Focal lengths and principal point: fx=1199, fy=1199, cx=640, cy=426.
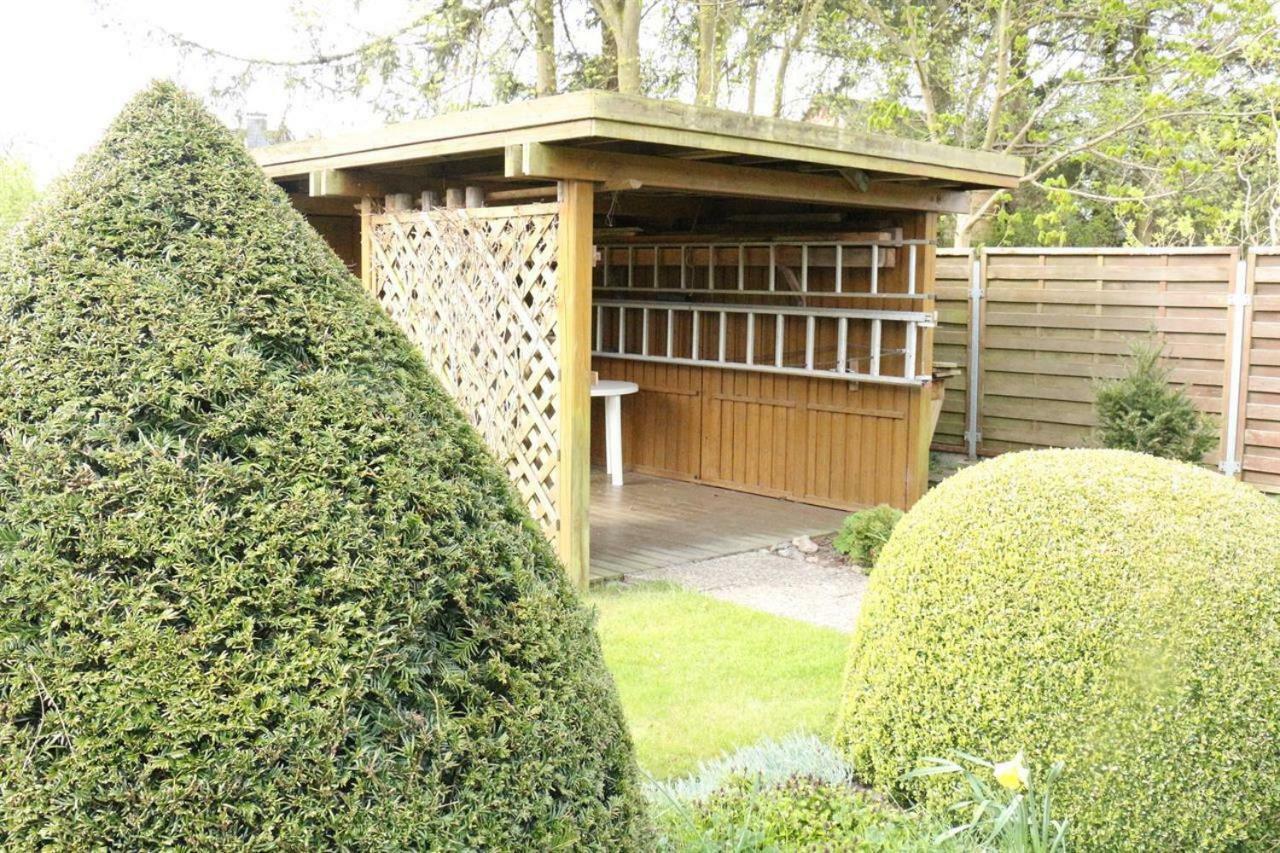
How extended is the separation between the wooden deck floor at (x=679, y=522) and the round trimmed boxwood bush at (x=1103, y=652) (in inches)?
147

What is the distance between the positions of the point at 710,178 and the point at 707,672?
2.97 metres

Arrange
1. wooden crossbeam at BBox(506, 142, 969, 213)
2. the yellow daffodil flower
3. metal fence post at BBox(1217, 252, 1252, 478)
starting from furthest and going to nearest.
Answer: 1. metal fence post at BBox(1217, 252, 1252, 478)
2. wooden crossbeam at BBox(506, 142, 969, 213)
3. the yellow daffodil flower

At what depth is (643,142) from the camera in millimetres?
5727

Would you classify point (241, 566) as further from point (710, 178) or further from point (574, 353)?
point (710, 178)

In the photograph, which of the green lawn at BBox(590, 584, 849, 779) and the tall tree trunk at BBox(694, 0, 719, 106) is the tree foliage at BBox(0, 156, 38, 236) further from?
the green lawn at BBox(590, 584, 849, 779)

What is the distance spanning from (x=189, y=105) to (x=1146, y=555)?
A: 246cm

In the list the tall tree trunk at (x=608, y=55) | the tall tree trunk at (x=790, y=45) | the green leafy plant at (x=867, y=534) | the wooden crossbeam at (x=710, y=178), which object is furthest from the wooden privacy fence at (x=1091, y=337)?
the tall tree trunk at (x=608, y=55)

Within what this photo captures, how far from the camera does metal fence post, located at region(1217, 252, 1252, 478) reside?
8164 mm

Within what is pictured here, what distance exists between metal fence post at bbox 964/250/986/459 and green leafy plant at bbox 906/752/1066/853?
280 inches

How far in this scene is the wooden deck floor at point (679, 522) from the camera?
7.55 meters

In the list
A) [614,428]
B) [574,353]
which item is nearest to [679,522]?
[614,428]

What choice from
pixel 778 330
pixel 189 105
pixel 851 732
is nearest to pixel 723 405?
pixel 778 330

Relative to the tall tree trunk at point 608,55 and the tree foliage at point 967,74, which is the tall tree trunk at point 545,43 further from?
the tall tree trunk at point 608,55

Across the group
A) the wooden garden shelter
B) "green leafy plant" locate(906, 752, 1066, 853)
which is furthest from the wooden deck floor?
"green leafy plant" locate(906, 752, 1066, 853)
